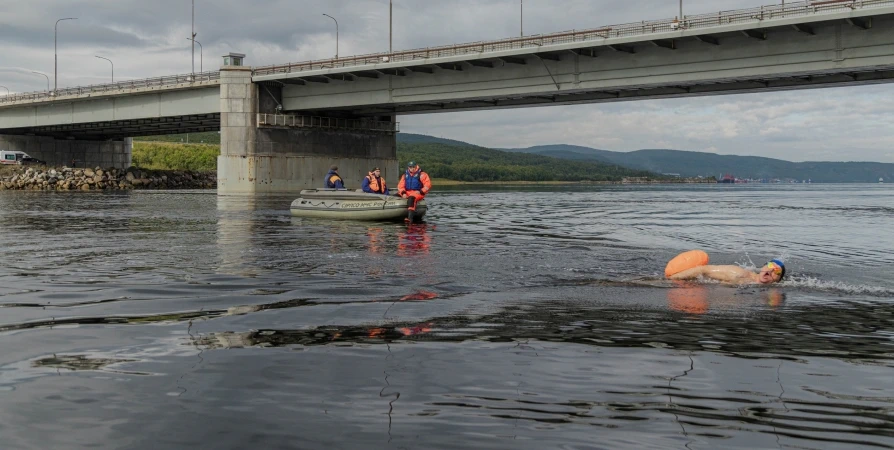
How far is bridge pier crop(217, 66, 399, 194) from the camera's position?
67688mm

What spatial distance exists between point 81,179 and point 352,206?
55953mm

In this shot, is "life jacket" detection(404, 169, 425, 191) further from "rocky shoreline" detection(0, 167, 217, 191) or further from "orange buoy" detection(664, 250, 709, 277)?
"rocky shoreline" detection(0, 167, 217, 191)

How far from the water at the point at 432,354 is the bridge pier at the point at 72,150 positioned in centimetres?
8844

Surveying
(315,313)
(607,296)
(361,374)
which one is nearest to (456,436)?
(361,374)

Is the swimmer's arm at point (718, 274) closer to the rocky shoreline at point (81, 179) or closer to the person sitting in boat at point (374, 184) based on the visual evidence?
the person sitting in boat at point (374, 184)

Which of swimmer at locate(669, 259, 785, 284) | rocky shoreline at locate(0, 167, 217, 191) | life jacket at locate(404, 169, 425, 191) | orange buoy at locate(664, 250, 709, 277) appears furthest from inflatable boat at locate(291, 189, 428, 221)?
rocky shoreline at locate(0, 167, 217, 191)

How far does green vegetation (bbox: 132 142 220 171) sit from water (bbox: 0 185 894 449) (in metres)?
127

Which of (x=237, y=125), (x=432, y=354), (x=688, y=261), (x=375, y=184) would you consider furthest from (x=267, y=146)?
(x=432, y=354)

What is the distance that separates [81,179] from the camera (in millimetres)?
77812

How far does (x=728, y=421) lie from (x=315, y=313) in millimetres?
5999

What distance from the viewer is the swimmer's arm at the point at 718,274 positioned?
1397 centimetres

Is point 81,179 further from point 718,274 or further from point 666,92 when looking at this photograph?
point 718,274

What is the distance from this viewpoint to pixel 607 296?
1233cm

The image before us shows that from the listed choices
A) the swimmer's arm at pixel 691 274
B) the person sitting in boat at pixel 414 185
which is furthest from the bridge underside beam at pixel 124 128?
the swimmer's arm at pixel 691 274
